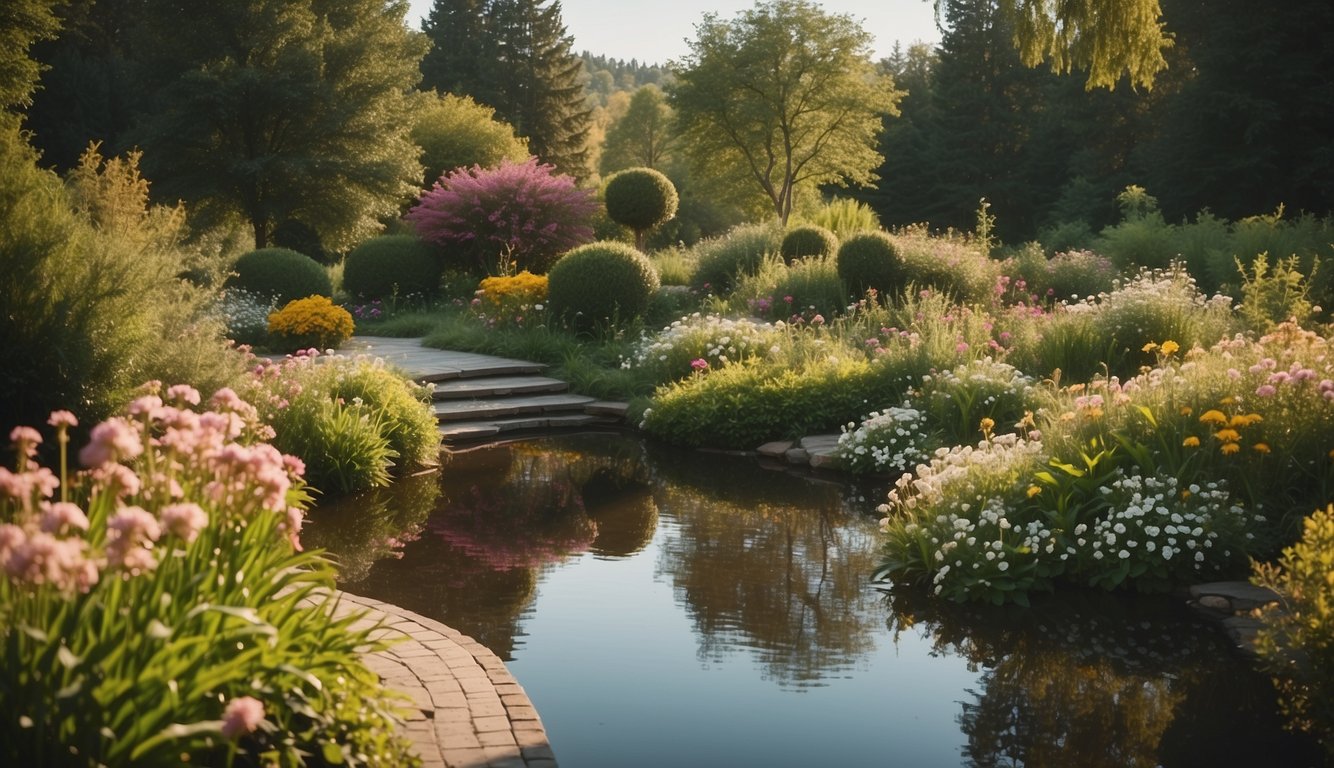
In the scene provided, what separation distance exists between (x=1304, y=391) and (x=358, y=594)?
5253mm

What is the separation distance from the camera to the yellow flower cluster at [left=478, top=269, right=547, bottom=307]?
48.5 ft

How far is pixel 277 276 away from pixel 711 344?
24.3ft

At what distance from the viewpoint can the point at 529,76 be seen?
3934 centimetres

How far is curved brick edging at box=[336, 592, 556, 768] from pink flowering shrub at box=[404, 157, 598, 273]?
536 inches

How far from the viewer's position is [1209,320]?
33.3 feet

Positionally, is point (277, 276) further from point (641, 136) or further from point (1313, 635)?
point (641, 136)

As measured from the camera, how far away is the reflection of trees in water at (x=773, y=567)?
205 inches

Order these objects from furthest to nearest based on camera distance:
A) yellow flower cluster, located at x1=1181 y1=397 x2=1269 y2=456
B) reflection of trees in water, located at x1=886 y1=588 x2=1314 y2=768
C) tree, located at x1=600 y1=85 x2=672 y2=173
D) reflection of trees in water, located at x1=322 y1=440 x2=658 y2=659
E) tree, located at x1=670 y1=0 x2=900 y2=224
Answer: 1. tree, located at x1=600 y1=85 x2=672 y2=173
2. tree, located at x1=670 y1=0 x2=900 y2=224
3. yellow flower cluster, located at x1=1181 y1=397 x2=1269 y2=456
4. reflection of trees in water, located at x1=322 y1=440 x2=658 y2=659
5. reflection of trees in water, located at x1=886 y1=588 x2=1314 y2=768

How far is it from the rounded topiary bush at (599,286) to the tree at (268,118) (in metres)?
9.29

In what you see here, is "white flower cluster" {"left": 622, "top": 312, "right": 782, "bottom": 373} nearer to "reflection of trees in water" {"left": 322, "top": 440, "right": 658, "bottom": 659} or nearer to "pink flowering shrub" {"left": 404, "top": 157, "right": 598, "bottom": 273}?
"reflection of trees in water" {"left": 322, "top": 440, "right": 658, "bottom": 659}

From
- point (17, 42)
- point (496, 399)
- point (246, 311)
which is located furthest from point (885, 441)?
point (17, 42)

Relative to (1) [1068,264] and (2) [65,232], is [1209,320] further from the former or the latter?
(2) [65,232]

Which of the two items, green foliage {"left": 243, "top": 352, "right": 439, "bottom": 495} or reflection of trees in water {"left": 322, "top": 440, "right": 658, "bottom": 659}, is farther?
green foliage {"left": 243, "top": 352, "right": 439, "bottom": 495}

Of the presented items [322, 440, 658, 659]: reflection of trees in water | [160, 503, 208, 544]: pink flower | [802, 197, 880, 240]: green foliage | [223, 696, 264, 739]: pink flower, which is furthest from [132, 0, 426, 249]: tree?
[223, 696, 264, 739]: pink flower
